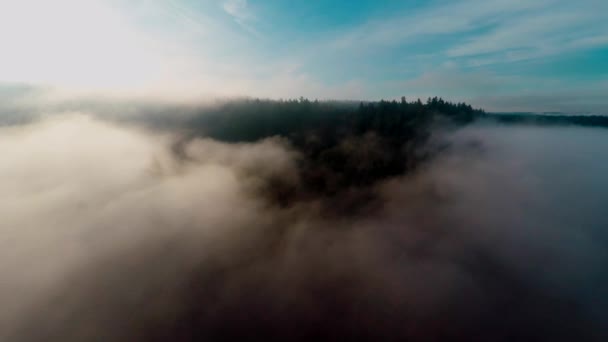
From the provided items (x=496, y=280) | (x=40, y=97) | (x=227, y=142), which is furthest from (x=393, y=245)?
(x=40, y=97)

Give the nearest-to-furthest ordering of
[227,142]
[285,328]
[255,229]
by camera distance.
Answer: [285,328]
[255,229]
[227,142]

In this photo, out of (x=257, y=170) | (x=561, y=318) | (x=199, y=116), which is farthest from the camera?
(x=199, y=116)

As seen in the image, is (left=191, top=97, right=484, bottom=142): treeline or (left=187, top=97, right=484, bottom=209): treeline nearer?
(left=187, top=97, right=484, bottom=209): treeline

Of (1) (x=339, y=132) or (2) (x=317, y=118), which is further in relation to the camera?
(2) (x=317, y=118)

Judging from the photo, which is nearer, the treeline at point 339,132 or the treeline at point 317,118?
the treeline at point 339,132

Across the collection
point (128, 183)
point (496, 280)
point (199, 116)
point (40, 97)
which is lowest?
point (496, 280)

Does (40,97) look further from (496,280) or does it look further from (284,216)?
(496,280)

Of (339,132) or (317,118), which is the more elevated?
(317,118)

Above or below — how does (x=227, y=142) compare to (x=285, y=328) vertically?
above
